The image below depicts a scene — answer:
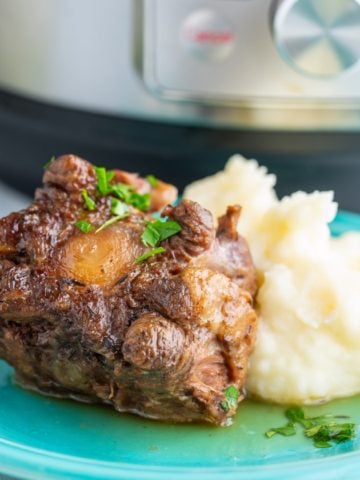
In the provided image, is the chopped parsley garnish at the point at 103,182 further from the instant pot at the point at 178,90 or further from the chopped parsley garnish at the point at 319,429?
the instant pot at the point at 178,90

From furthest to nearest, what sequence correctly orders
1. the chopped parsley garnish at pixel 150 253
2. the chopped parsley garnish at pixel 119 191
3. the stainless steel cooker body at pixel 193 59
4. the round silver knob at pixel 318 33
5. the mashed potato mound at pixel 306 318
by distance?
1. the stainless steel cooker body at pixel 193 59
2. the round silver knob at pixel 318 33
3. the chopped parsley garnish at pixel 119 191
4. the mashed potato mound at pixel 306 318
5. the chopped parsley garnish at pixel 150 253

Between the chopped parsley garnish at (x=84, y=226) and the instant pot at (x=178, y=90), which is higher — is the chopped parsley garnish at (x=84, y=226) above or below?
below

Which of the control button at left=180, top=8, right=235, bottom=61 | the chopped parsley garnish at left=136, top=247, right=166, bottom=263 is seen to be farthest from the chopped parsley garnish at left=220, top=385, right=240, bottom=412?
the control button at left=180, top=8, right=235, bottom=61

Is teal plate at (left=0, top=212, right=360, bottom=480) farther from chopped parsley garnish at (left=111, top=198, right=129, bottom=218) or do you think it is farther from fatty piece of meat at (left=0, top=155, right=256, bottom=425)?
chopped parsley garnish at (left=111, top=198, right=129, bottom=218)

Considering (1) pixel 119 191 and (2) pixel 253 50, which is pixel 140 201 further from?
(2) pixel 253 50

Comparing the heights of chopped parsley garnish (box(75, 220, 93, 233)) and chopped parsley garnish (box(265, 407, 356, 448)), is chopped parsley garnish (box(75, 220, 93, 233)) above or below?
above

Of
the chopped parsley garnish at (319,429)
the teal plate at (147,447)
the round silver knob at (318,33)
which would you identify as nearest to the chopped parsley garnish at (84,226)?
the teal plate at (147,447)
